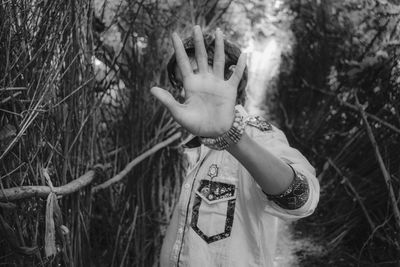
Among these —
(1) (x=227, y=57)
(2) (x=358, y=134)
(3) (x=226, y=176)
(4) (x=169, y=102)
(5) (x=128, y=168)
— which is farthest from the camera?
(2) (x=358, y=134)

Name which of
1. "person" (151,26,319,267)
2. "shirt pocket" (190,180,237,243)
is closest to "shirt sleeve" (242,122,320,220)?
"person" (151,26,319,267)

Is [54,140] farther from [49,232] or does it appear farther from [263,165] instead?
[263,165]

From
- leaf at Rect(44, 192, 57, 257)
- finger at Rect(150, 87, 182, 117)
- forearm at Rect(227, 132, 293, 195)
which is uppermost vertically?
finger at Rect(150, 87, 182, 117)

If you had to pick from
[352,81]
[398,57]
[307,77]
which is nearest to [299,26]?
[307,77]

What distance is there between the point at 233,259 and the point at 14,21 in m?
1.07

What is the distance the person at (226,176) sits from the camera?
1.17m

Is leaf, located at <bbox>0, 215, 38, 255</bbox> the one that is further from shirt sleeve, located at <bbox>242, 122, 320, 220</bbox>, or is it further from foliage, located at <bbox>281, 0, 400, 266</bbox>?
foliage, located at <bbox>281, 0, 400, 266</bbox>

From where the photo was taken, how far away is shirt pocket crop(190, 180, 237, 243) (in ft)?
4.81

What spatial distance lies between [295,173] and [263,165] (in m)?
0.13

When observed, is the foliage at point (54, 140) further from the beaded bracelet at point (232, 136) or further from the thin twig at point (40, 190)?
the beaded bracelet at point (232, 136)

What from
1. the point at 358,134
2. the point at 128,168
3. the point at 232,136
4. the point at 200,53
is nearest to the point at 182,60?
the point at 200,53

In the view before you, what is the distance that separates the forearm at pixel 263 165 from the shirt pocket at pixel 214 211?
0.23m

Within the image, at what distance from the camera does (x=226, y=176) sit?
4.99 feet

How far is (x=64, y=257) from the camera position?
1.76m
